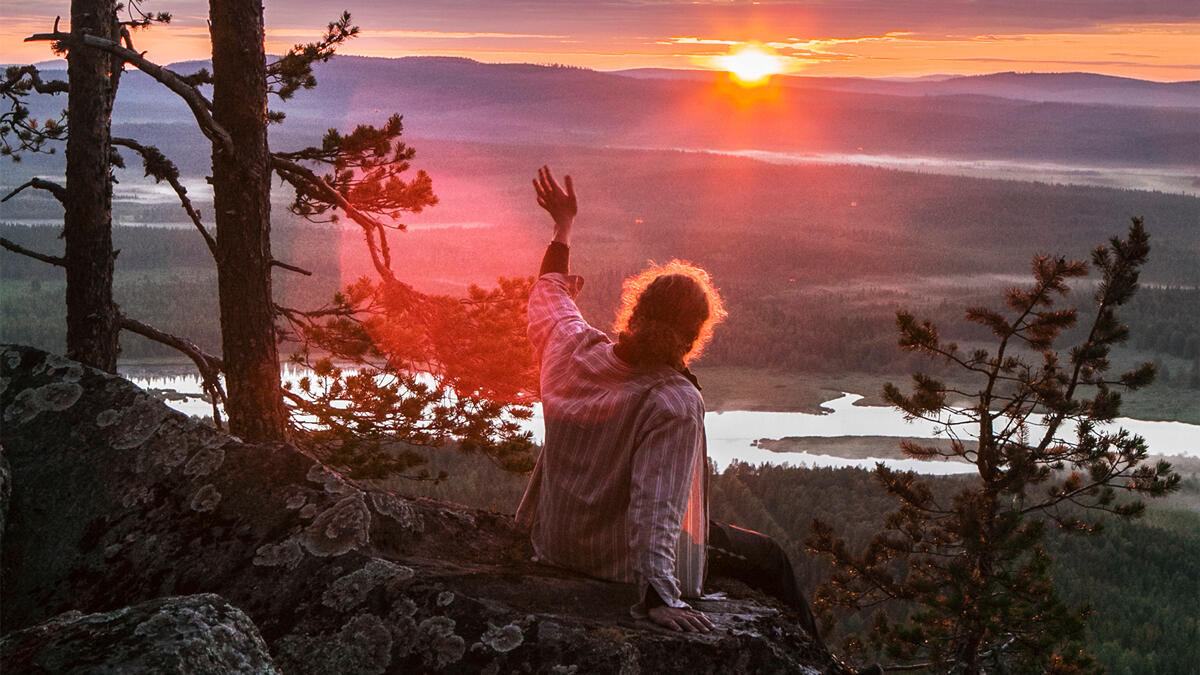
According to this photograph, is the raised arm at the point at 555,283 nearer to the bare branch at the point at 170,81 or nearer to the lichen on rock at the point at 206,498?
the lichen on rock at the point at 206,498

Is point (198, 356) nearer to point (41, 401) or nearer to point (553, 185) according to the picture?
point (41, 401)

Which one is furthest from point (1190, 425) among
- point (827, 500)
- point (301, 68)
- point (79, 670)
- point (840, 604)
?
point (79, 670)

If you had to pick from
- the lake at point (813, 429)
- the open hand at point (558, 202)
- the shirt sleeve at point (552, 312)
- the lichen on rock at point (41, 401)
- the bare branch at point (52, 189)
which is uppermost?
the bare branch at point (52, 189)

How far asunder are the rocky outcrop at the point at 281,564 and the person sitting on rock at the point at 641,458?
196mm

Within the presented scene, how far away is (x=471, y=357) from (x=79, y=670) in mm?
7828

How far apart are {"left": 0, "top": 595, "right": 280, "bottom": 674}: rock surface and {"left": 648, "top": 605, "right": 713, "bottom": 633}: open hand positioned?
4.89 ft

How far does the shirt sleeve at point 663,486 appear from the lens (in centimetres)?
395

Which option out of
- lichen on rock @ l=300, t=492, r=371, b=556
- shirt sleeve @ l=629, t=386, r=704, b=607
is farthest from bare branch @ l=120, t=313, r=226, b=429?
shirt sleeve @ l=629, t=386, r=704, b=607

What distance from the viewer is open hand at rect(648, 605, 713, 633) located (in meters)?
3.84

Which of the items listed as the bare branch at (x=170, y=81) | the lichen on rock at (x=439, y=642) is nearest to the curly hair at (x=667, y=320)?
the lichen on rock at (x=439, y=642)

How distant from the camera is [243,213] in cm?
790

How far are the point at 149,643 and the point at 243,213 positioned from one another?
18.8ft

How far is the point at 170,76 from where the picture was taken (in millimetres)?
7758

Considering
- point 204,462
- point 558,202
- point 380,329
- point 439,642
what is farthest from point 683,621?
point 380,329
